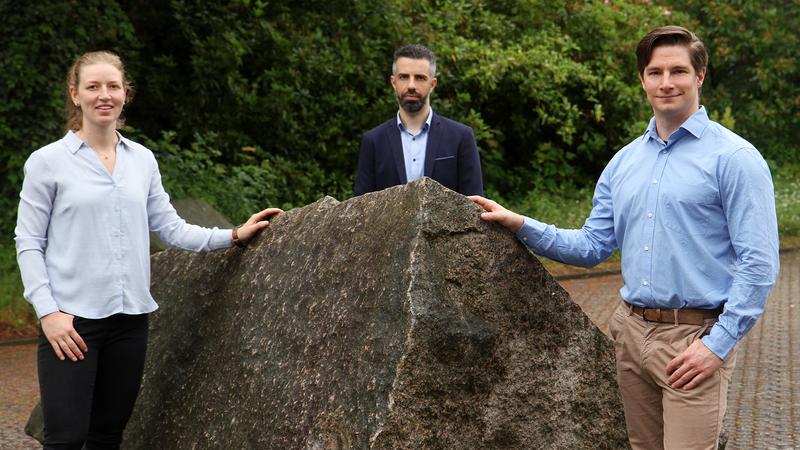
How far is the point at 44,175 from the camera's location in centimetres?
393

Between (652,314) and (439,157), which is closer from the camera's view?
(652,314)

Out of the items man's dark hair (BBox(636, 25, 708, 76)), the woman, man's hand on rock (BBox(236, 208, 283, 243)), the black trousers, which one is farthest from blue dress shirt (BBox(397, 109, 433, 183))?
man's dark hair (BBox(636, 25, 708, 76))

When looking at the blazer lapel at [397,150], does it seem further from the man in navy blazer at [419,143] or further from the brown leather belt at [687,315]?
the brown leather belt at [687,315]

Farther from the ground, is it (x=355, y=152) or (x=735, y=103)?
(x=355, y=152)

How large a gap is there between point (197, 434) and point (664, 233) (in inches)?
84.4

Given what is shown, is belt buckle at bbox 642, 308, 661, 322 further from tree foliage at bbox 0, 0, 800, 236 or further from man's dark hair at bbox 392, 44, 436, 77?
tree foliage at bbox 0, 0, 800, 236

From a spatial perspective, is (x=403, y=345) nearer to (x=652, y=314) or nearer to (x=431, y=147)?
(x=652, y=314)

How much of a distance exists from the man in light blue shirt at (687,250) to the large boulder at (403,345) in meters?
0.54

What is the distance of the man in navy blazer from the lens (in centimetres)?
527

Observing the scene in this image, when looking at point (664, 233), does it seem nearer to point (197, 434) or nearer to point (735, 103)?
point (197, 434)

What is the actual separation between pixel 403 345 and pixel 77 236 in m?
1.27

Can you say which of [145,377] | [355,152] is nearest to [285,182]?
[355,152]

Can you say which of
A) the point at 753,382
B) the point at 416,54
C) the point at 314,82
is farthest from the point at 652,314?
the point at 314,82

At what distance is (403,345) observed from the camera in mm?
3746
